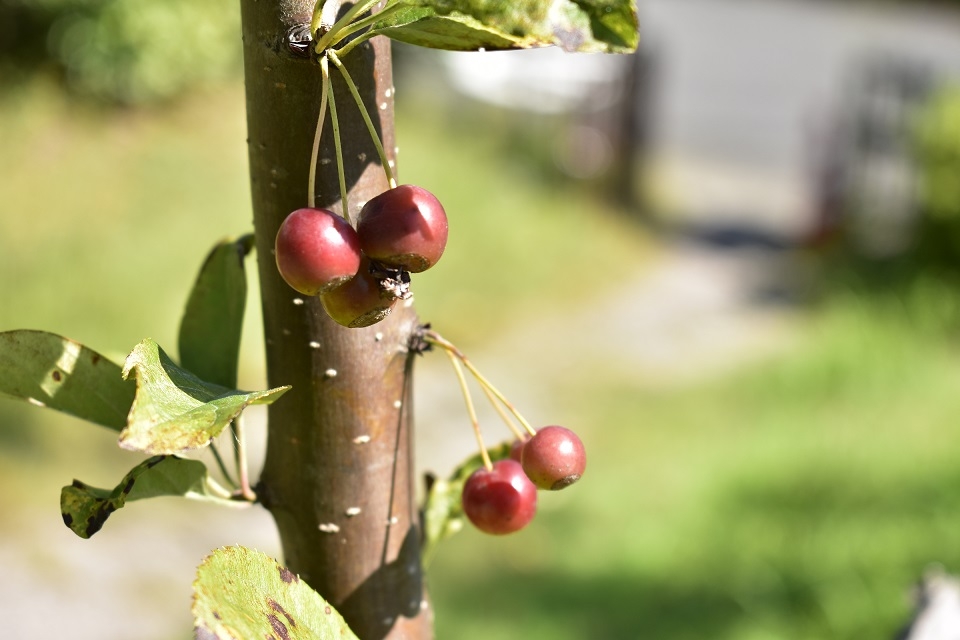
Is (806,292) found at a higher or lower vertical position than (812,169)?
lower

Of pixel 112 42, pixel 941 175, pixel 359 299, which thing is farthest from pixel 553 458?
pixel 112 42

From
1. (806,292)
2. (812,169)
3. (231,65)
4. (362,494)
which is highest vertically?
(362,494)

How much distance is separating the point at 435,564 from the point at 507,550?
28 cm

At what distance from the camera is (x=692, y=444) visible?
173 inches

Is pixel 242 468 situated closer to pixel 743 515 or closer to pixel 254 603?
pixel 254 603

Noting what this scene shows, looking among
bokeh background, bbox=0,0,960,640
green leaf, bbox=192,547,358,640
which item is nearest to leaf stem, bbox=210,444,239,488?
green leaf, bbox=192,547,358,640

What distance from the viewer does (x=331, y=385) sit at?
0.85 meters

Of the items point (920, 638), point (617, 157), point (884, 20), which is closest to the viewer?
point (920, 638)

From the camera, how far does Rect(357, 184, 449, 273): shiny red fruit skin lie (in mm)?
660

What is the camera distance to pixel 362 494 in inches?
34.9

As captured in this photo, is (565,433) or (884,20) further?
(884,20)

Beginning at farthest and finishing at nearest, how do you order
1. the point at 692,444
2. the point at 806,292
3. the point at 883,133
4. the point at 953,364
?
1. the point at 883,133
2. the point at 806,292
3. the point at 953,364
4. the point at 692,444

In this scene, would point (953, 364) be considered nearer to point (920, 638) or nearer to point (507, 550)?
point (507, 550)

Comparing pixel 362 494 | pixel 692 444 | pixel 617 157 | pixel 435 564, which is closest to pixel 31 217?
pixel 435 564
